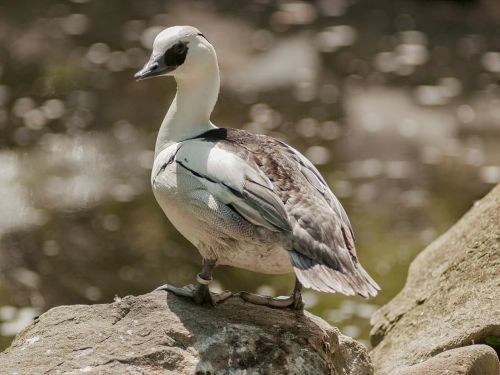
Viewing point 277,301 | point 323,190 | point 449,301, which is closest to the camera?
point 323,190

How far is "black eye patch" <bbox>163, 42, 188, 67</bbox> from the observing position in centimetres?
546

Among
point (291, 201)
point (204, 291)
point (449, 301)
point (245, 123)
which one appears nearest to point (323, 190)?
point (291, 201)

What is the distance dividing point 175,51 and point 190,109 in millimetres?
341

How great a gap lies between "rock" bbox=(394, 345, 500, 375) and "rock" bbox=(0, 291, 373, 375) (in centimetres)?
46

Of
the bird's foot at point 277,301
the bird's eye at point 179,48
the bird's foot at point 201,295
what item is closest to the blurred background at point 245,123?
the bird's foot at point 277,301

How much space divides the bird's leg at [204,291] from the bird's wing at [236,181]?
408mm

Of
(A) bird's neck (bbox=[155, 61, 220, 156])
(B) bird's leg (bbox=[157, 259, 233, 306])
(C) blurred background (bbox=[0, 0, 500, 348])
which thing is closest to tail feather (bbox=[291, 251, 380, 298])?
(B) bird's leg (bbox=[157, 259, 233, 306])

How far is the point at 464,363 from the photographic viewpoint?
16.5ft

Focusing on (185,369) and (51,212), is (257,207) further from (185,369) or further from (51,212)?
(51,212)

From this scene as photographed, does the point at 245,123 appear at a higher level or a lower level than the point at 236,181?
lower

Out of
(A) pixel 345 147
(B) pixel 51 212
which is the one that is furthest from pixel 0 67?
(A) pixel 345 147

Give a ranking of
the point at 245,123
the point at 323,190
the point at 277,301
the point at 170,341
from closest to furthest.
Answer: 1. the point at 170,341
2. the point at 323,190
3. the point at 277,301
4. the point at 245,123

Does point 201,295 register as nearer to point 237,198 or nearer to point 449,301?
point 237,198

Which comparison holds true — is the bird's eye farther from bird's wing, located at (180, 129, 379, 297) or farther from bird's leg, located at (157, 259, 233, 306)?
bird's leg, located at (157, 259, 233, 306)
